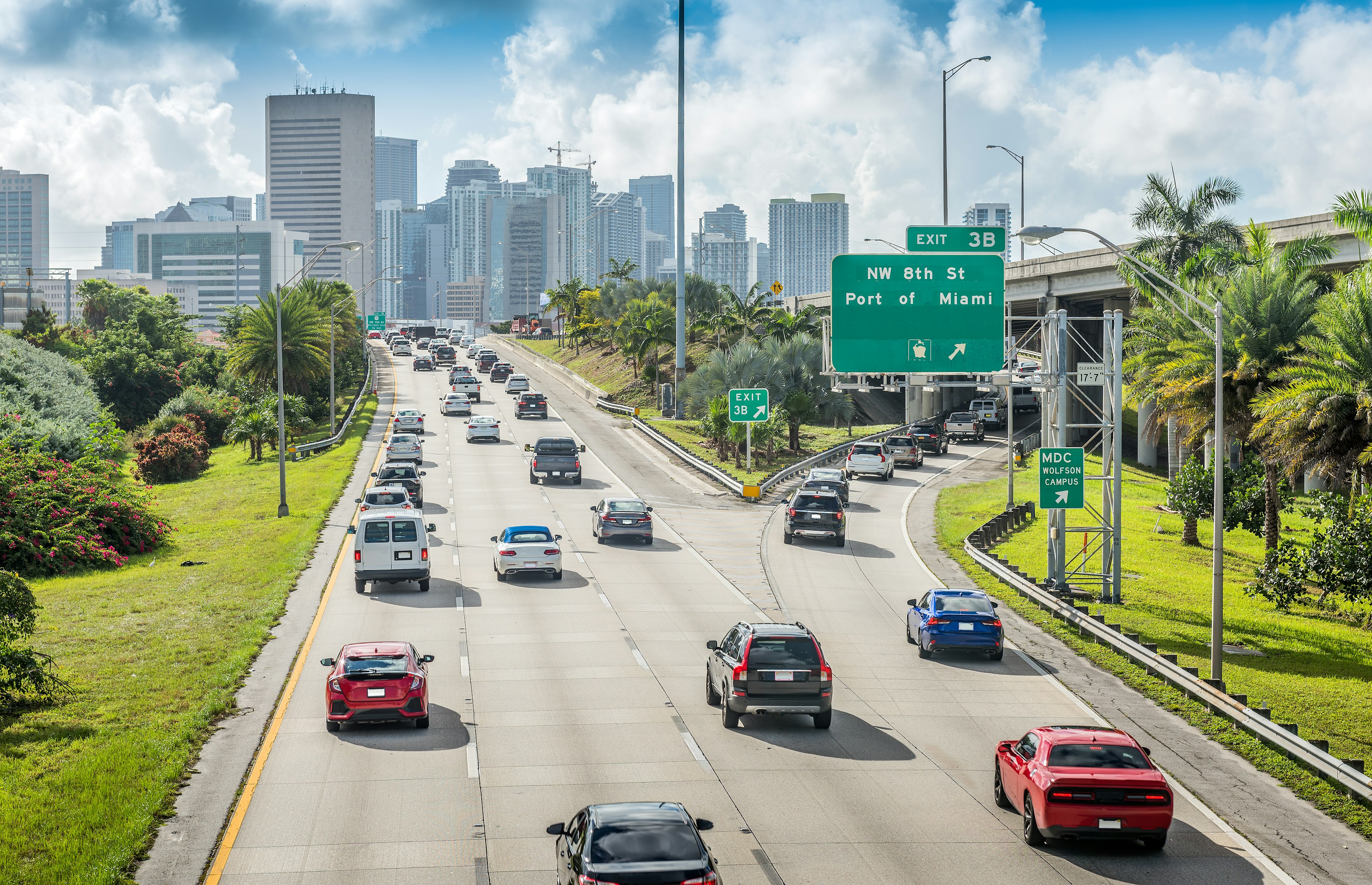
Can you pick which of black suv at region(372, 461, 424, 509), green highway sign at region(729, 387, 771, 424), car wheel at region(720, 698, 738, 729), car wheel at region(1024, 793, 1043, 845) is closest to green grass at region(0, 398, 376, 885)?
black suv at region(372, 461, 424, 509)

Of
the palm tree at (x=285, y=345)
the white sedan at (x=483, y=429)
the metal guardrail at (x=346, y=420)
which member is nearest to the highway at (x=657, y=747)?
the white sedan at (x=483, y=429)

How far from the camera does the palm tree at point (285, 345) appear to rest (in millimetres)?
75438

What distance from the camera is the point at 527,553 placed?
3491cm

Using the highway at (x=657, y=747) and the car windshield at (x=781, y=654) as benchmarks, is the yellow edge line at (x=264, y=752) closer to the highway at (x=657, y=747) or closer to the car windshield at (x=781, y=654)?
the highway at (x=657, y=747)

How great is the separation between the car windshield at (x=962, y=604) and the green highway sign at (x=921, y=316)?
690 cm

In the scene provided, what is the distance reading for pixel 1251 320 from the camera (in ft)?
117

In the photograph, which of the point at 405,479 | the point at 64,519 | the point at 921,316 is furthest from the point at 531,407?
the point at 921,316

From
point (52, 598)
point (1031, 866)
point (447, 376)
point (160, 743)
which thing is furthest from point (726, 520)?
point (447, 376)

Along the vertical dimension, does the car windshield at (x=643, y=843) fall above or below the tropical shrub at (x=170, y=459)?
below

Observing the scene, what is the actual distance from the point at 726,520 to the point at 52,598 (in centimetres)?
2399

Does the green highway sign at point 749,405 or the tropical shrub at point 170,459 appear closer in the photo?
the green highway sign at point 749,405

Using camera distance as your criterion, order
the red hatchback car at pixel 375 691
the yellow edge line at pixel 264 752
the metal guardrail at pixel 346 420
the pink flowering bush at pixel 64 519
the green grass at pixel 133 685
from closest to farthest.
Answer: the yellow edge line at pixel 264 752
the green grass at pixel 133 685
the red hatchback car at pixel 375 691
the pink flowering bush at pixel 64 519
the metal guardrail at pixel 346 420

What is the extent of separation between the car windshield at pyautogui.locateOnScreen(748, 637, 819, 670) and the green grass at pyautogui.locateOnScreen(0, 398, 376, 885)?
861 centimetres

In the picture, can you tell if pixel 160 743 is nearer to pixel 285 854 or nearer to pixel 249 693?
pixel 249 693
